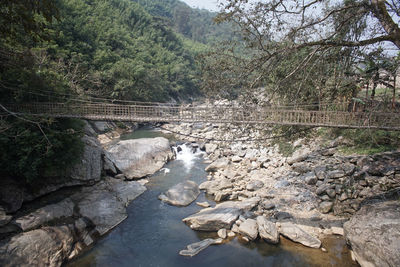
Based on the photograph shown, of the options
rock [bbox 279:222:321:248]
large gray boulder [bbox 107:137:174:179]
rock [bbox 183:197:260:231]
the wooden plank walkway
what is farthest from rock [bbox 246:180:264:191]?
large gray boulder [bbox 107:137:174:179]

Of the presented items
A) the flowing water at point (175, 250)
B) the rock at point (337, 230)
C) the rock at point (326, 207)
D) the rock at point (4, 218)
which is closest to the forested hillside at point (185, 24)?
the rock at point (326, 207)

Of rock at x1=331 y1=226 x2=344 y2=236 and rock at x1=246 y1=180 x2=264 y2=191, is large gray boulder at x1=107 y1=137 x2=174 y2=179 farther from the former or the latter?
rock at x1=331 y1=226 x2=344 y2=236

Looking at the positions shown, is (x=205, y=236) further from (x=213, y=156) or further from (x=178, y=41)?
(x=178, y=41)

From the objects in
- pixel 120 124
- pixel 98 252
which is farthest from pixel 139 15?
pixel 98 252

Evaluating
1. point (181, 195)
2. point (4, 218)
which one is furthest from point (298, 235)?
point (4, 218)

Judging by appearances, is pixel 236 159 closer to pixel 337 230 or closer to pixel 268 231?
pixel 268 231

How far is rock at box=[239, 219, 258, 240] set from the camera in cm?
517

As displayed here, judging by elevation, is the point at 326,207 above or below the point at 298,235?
above

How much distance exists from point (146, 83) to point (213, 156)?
10.7 m

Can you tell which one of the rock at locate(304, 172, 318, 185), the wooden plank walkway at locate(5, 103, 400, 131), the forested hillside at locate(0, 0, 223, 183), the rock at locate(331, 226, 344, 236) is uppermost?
the forested hillside at locate(0, 0, 223, 183)

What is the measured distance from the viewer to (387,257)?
146 inches

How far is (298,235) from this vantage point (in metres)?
5.05

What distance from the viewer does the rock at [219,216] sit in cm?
560

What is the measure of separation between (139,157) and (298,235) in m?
6.63
